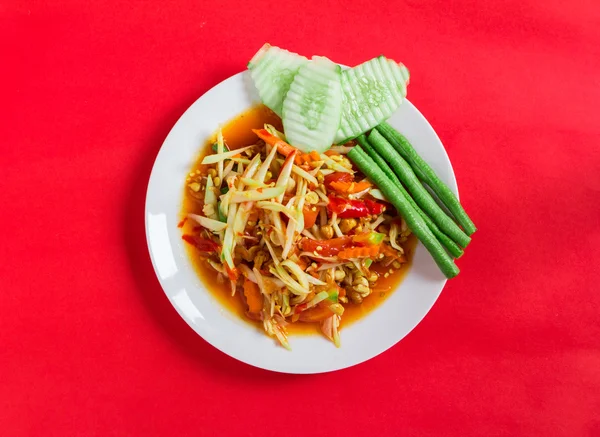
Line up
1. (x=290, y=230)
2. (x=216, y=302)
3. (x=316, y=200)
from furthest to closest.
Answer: (x=216, y=302)
(x=316, y=200)
(x=290, y=230)

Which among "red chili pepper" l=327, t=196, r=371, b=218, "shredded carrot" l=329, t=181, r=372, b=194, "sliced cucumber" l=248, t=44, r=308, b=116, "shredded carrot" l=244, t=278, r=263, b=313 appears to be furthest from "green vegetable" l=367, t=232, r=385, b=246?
"sliced cucumber" l=248, t=44, r=308, b=116

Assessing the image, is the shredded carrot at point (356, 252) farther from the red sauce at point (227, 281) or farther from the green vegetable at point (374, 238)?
the red sauce at point (227, 281)

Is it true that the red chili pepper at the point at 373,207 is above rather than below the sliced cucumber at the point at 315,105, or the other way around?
below

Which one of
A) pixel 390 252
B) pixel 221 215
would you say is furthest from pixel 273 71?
pixel 390 252

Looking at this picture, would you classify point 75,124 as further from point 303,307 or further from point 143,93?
point 303,307

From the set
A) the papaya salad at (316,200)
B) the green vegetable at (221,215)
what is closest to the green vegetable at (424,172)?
the papaya salad at (316,200)

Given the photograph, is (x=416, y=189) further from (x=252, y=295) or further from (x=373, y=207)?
(x=252, y=295)
